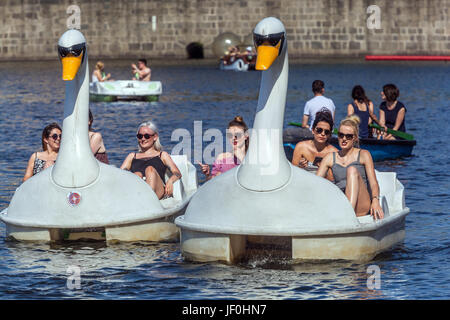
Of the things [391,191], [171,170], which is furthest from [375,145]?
[171,170]

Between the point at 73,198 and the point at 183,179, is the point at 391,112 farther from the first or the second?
the point at 73,198

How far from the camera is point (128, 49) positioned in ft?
187

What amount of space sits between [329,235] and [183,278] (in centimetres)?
140

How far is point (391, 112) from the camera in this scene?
17359 mm

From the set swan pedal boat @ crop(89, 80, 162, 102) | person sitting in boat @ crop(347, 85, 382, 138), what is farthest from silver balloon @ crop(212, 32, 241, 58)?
person sitting in boat @ crop(347, 85, 382, 138)

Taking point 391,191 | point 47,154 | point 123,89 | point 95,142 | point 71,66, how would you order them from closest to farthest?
point 71,66 < point 391,191 < point 47,154 < point 95,142 < point 123,89

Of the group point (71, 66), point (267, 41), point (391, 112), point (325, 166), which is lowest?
point (391, 112)

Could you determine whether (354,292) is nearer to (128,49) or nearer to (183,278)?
(183,278)

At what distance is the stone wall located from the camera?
54.7m

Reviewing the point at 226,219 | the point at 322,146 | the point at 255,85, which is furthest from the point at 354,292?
the point at 255,85

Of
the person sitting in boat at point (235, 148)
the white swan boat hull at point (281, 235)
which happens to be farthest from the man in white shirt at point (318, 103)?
the white swan boat hull at point (281, 235)

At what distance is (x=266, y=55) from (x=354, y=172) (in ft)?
5.14

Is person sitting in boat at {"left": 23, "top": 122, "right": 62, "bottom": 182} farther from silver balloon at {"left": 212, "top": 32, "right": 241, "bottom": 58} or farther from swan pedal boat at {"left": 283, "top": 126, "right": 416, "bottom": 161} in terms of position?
silver balloon at {"left": 212, "top": 32, "right": 241, "bottom": 58}
